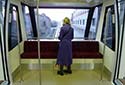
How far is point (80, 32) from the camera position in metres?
6.64

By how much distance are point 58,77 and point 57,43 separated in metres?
1.24

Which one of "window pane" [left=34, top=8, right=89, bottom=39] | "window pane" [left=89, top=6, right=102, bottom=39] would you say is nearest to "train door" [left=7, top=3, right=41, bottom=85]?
"window pane" [left=34, top=8, right=89, bottom=39]

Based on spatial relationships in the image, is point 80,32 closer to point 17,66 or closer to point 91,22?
point 91,22

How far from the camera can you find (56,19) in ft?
20.9

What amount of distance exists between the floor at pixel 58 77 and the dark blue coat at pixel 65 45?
0.38 metres

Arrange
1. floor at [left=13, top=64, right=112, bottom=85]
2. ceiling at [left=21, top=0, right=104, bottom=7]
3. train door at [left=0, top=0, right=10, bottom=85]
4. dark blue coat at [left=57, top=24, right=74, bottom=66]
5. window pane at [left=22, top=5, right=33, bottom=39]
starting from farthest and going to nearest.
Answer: window pane at [left=22, top=5, right=33, bottom=39], ceiling at [left=21, top=0, right=104, bottom=7], dark blue coat at [left=57, top=24, right=74, bottom=66], floor at [left=13, top=64, right=112, bottom=85], train door at [left=0, top=0, right=10, bottom=85]

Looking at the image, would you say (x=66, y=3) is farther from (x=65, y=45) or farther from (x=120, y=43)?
(x=120, y=43)

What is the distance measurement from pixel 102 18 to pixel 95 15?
465 millimetres

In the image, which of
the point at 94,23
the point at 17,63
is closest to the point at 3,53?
the point at 17,63

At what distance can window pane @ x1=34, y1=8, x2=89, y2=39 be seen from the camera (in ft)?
20.7

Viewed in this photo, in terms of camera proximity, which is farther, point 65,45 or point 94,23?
point 94,23

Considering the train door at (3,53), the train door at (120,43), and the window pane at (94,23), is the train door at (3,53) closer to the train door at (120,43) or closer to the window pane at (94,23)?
the train door at (120,43)

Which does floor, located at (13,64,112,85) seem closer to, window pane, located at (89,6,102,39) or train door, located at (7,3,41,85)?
train door, located at (7,3,41,85)

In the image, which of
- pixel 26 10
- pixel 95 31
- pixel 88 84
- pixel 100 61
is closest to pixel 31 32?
Answer: pixel 26 10
